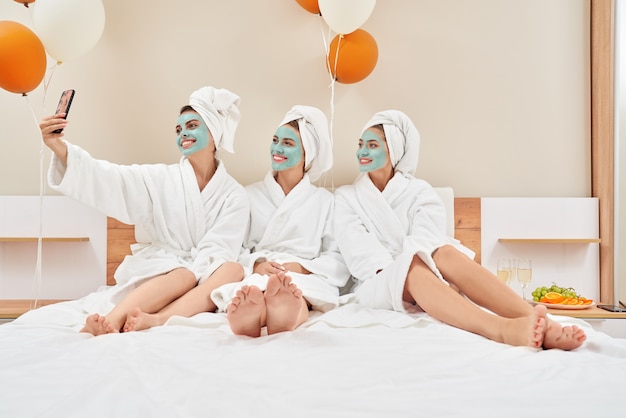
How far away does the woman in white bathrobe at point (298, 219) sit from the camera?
2.26m

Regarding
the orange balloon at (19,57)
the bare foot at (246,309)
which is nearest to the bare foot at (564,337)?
the bare foot at (246,309)

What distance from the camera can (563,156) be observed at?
293cm

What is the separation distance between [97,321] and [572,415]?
1212 millimetres

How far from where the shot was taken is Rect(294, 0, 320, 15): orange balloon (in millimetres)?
2727

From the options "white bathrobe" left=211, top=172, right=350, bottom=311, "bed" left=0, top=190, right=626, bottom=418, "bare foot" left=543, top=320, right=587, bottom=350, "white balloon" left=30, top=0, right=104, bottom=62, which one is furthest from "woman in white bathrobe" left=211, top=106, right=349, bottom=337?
"white balloon" left=30, top=0, right=104, bottom=62

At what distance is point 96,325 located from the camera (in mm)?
1595

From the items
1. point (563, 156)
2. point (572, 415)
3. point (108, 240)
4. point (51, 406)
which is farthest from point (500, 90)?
point (51, 406)

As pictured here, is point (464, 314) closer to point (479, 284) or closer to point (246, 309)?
point (479, 284)

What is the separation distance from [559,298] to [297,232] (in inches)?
46.9

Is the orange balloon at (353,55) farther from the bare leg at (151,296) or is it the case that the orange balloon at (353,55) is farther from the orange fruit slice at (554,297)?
the orange fruit slice at (554,297)

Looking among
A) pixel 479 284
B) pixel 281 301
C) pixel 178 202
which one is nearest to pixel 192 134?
pixel 178 202

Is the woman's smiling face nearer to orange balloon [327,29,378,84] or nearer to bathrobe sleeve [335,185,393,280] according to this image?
bathrobe sleeve [335,185,393,280]

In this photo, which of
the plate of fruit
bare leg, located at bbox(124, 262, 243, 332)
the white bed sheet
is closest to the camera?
the white bed sheet

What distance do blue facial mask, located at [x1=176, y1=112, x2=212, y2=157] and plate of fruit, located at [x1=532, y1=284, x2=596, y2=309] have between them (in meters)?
1.63
